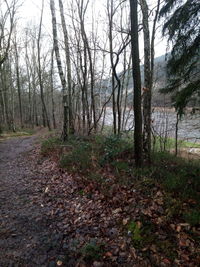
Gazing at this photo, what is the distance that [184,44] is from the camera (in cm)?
455

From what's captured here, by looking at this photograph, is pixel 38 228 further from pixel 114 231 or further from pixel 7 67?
pixel 7 67

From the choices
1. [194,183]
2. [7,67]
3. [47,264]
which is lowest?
[47,264]

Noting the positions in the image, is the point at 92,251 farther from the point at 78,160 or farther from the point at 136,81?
the point at 136,81

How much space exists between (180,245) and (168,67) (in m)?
4.04

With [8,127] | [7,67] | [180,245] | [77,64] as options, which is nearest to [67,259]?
[180,245]

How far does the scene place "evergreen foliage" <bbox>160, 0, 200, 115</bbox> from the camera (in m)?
4.29

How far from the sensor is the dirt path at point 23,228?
3043 millimetres

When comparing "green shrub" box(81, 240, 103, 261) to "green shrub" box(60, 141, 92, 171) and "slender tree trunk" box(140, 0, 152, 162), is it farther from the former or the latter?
"slender tree trunk" box(140, 0, 152, 162)

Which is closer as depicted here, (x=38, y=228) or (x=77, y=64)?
(x=38, y=228)

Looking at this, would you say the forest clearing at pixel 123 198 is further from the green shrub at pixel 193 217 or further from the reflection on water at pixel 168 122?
the reflection on water at pixel 168 122

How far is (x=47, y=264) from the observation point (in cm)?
288

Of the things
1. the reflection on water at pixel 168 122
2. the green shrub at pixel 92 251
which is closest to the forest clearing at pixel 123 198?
the green shrub at pixel 92 251

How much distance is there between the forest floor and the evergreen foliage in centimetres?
232

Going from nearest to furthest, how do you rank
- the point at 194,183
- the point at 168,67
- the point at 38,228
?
the point at 38,228
the point at 194,183
the point at 168,67
